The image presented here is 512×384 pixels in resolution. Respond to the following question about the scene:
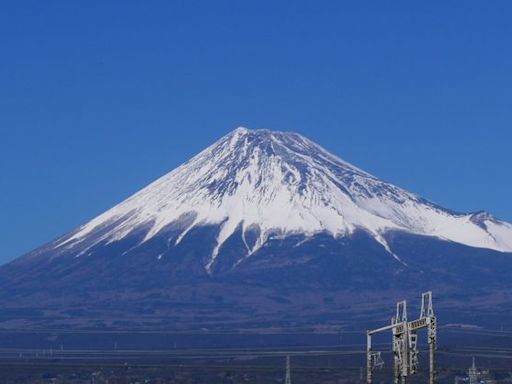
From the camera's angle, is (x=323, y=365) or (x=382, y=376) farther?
(x=323, y=365)

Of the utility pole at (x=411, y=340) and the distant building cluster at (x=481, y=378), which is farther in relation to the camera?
the distant building cluster at (x=481, y=378)

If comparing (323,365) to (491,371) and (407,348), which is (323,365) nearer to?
(491,371)

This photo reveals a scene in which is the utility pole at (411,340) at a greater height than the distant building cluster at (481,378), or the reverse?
the distant building cluster at (481,378)

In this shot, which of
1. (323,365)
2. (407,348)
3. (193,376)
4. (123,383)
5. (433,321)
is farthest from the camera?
(323,365)

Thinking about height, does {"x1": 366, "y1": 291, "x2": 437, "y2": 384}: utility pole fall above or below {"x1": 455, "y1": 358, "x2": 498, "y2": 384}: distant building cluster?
below

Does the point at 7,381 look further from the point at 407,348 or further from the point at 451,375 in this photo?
the point at 407,348

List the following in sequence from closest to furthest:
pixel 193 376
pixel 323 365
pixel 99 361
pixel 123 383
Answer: pixel 123 383 → pixel 193 376 → pixel 323 365 → pixel 99 361

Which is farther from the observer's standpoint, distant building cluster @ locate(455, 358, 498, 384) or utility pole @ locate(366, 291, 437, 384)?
distant building cluster @ locate(455, 358, 498, 384)

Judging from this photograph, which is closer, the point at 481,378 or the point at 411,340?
the point at 411,340

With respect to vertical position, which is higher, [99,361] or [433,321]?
[99,361]

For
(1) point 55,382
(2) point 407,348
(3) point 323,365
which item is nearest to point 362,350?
(3) point 323,365

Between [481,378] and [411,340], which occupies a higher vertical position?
[481,378]
